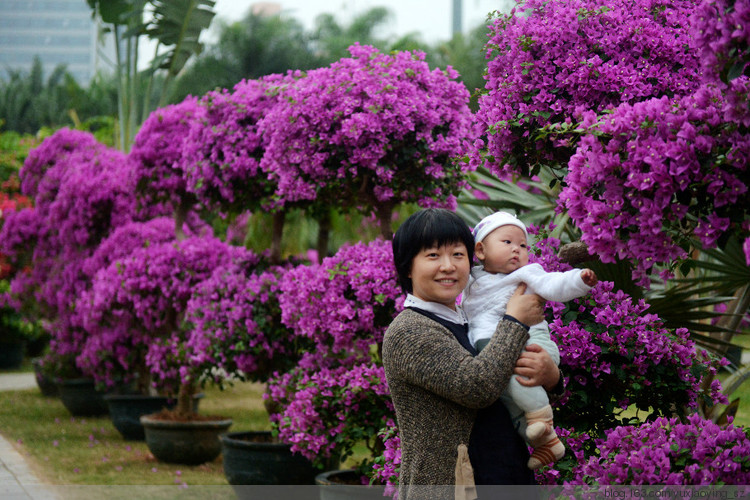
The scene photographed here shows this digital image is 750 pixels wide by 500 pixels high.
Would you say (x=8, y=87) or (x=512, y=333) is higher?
(x=8, y=87)

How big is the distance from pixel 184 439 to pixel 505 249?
5.44 m

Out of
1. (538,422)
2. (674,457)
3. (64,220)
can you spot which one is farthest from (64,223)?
(674,457)

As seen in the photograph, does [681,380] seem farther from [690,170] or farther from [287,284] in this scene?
[287,284]

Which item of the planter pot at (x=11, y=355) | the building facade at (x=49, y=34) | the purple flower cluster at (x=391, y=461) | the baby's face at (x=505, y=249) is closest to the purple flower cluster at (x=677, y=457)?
the baby's face at (x=505, y=249)

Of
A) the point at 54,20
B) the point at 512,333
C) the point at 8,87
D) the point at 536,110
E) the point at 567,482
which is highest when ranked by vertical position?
the point at 54,20

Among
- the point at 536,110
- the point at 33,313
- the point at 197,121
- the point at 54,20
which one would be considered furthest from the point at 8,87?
the point at 54,20

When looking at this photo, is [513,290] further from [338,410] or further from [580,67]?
[338,410]

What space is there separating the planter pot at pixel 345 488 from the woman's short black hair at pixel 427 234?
2319 mm

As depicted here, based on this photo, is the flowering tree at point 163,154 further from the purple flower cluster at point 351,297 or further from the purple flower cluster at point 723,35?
the purple flower cluster at point 723,35

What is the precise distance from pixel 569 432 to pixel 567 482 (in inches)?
7.8

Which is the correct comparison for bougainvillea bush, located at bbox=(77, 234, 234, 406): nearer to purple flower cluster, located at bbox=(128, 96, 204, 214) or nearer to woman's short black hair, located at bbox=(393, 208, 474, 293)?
purple flower cluster, located at bbox=(128, 96, 204, 214)

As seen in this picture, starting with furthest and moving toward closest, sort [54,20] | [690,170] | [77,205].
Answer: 1. [54,20]
2. [77,205]
3. [690,170]

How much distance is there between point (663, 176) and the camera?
2303 mm

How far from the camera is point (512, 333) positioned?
2.45m
